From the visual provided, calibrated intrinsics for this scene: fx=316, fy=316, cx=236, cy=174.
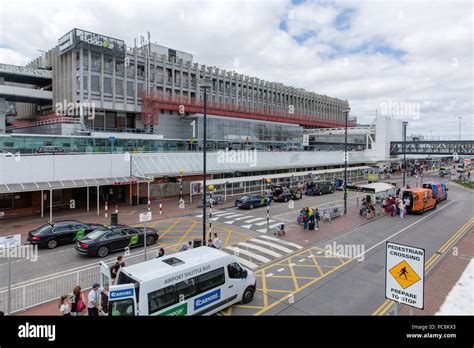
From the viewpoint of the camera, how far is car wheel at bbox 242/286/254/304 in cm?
1086

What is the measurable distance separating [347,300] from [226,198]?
946 inches

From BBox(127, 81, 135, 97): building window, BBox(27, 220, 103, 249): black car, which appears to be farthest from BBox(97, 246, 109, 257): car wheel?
BBox(127, 81, 135, 97): building window

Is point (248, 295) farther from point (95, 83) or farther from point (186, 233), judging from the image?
point (95, 83)

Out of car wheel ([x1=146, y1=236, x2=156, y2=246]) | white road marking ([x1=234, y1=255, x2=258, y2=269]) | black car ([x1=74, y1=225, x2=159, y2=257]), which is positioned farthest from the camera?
car wheel ([x1=146, y1=236, x2=156, y2=246])

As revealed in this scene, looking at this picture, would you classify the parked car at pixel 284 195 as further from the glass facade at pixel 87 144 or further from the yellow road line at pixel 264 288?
the yellow road line at pixel 264 288

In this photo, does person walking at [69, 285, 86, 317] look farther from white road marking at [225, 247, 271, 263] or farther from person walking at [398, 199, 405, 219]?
person walking at [398, 199, 405, 219]

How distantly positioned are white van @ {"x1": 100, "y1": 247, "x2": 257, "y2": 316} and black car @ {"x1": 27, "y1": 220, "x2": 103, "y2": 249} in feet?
28.3

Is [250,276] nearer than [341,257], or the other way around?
[250,276]

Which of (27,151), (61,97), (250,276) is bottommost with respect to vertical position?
(250,276)

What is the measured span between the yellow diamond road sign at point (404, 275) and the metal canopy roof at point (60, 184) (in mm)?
23515

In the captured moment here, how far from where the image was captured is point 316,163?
4931 centimetres

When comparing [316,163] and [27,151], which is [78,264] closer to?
[27,151]

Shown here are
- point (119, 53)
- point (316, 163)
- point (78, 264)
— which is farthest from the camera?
point (316, 163)

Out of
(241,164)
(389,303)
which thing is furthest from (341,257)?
(241,164)
